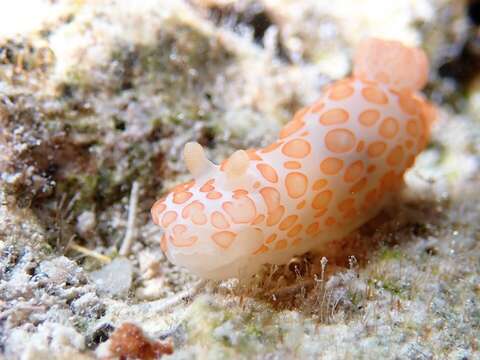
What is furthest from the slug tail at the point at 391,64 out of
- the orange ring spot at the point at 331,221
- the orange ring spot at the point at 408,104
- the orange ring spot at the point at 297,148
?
the orange ring spot at the point at 331,221

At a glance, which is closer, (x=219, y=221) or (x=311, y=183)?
(x=219, y=221)

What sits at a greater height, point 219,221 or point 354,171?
point 354,171

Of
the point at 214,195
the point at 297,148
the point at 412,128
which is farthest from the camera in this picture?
the point at 412,128

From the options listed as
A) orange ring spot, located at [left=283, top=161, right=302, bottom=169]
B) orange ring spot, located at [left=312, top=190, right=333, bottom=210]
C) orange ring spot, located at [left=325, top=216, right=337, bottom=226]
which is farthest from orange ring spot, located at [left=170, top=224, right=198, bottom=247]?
orange ring spot, located at [left=325, top=216, right=337, bottom=226]

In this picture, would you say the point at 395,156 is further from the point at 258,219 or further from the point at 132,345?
the point at 132,345

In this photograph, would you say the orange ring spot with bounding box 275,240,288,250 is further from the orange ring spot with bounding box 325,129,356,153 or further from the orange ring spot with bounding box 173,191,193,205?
the orange ring spot with bounding box 325,129,356,153

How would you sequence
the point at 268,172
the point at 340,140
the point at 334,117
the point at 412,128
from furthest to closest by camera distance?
the point at 412,128 < the point at 334,117 < the point at 340,140 < the point at 268,172

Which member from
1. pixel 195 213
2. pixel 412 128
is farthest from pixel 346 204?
pixel 195 213

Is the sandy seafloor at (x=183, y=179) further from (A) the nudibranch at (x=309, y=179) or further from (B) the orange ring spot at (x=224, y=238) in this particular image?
(B) the orange ring spot at (x=224, y=238)
